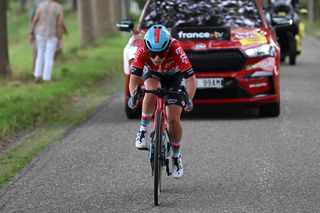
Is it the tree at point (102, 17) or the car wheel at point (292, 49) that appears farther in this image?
the tree at point (102, 17)

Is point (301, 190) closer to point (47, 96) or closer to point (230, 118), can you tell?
point (230, 118)

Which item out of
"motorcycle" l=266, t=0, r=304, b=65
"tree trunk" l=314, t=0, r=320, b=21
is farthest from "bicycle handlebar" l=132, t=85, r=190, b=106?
"tree trunk" l=314, t=0, r=320, b=21

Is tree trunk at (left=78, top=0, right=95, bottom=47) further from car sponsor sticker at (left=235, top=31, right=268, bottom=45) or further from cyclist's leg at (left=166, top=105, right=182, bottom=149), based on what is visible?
cyclist's leg at (left=166, top=105, right=182, bottom=149)

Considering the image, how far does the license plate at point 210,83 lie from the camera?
1242cm

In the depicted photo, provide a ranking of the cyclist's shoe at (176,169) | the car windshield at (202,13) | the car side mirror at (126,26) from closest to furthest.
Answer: the cyclist's shoe at (176,169) < the car side mirror at (126,26) < the car windshield at (202,13)

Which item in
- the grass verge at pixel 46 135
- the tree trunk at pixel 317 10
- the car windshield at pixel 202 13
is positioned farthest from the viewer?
the tree trunk at pixel 317 10

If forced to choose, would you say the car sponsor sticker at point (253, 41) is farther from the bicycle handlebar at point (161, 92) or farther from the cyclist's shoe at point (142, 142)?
the bicycle handlebar at point (161, 92)

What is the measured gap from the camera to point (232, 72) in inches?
493

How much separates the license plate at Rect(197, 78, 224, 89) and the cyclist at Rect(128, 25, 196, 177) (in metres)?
4.24

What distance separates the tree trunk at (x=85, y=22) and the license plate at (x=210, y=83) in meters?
16.0

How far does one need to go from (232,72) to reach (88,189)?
482cm

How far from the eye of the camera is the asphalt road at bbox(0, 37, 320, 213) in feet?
24.6

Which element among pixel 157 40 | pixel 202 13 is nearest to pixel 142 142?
pixel 157 40

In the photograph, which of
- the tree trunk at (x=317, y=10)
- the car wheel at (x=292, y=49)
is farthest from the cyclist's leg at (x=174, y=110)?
the tree trunk at (x=317, y=10)
